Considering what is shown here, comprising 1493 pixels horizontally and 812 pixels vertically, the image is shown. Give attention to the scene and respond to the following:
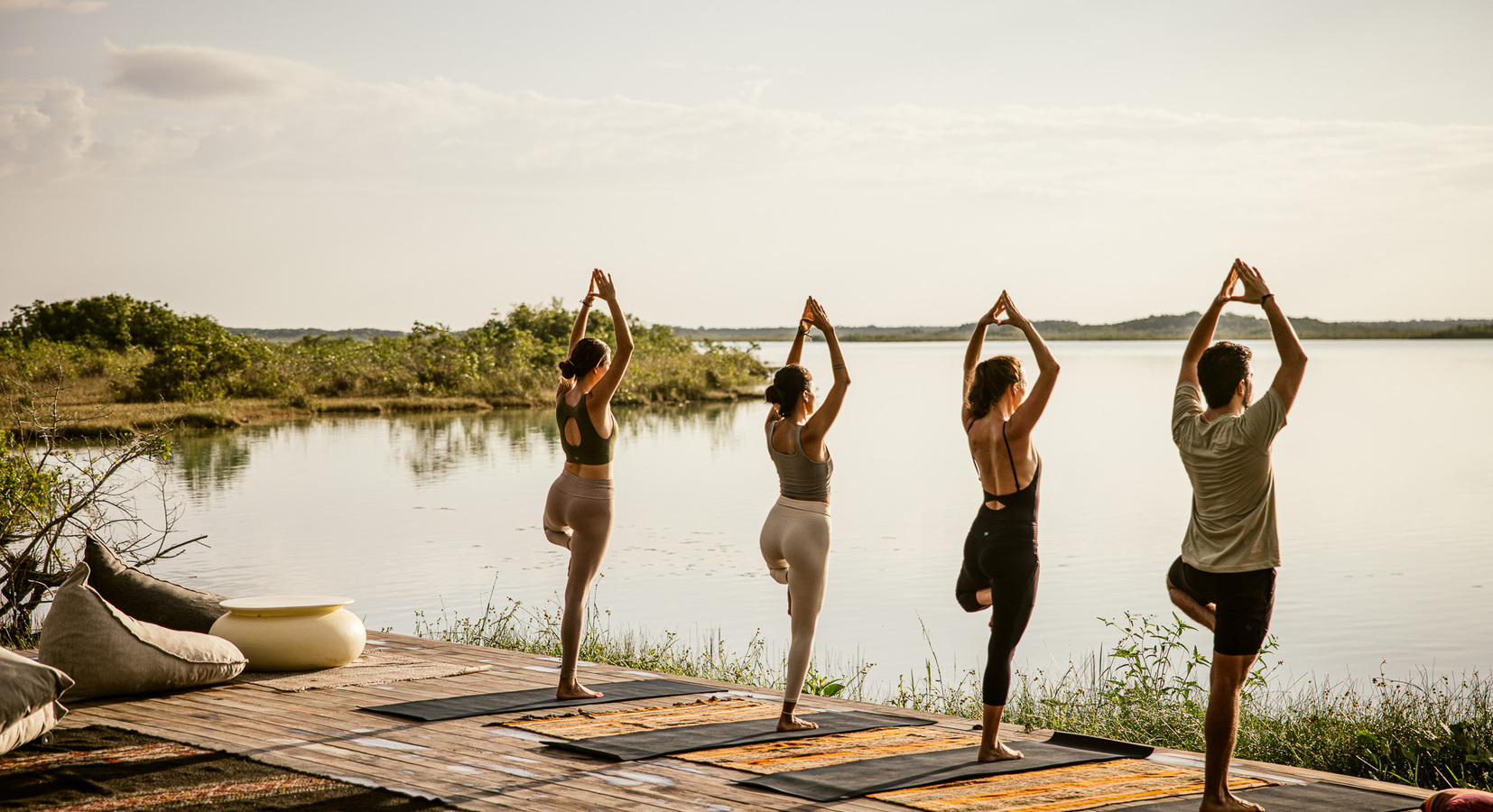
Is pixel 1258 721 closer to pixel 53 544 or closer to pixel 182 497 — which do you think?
pixel 53 544

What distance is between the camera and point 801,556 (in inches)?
193

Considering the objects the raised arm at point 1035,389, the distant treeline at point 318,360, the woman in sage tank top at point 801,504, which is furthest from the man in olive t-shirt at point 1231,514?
the distant treeline at point 318,360

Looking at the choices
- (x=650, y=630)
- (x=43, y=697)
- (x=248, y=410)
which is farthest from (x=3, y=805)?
(x=248, y=410)

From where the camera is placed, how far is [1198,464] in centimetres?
373

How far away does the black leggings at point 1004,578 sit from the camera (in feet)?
14.5

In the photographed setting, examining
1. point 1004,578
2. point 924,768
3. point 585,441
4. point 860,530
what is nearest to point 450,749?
point 585,441

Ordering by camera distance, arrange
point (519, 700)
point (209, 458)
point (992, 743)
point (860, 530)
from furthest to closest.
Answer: point (209, 458)
point (860, 530)
point (519, 700)
point (992, 743)

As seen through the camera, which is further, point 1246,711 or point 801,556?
point 1246,711

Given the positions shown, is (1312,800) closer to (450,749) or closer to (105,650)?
(450,749)

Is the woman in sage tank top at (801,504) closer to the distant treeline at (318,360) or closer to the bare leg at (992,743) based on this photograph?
the bare leg at (992,743)

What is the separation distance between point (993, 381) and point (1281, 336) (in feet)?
3.53

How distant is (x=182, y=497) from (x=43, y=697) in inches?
629

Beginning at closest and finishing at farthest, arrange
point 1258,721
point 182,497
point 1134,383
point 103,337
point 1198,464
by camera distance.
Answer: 1. point 1198,464
2. point 1258,721
3. point 182,497
4. point 103,337
5. point 1134,383

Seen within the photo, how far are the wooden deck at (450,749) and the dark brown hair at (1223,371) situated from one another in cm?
153
